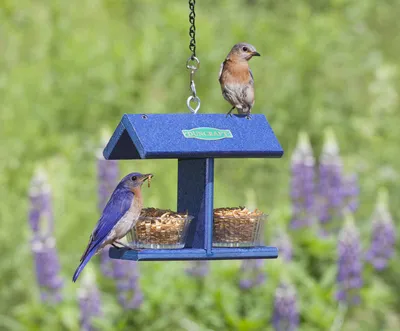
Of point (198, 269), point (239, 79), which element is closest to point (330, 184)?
point (198, 269)

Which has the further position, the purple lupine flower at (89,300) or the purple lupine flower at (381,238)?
the purple lupine flower at (381,238)

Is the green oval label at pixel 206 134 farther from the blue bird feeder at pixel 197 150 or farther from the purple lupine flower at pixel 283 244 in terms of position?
the purple lupine flower at pixel 283 244

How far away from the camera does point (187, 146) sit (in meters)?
4.37

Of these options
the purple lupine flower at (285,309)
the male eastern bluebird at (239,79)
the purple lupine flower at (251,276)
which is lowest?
the purple lupine flower at (285,309)

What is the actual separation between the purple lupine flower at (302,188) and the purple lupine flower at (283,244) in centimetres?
32

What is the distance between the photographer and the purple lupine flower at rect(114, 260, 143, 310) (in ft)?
23.6

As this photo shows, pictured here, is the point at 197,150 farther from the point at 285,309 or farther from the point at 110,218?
the point at 285,309

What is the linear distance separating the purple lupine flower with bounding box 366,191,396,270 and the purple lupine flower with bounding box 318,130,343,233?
1.51ft

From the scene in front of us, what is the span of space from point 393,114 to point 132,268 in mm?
4908

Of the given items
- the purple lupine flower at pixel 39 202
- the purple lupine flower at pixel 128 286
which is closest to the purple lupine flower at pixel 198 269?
the purple lupine flower at pixel 128 286

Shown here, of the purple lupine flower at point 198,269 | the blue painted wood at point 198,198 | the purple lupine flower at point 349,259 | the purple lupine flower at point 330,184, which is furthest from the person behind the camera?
the purple lupine flower at point 330,184

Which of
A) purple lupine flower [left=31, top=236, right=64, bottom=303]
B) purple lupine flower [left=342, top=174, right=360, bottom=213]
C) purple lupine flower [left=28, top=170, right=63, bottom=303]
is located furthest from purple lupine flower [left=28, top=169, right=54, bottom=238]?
purple lupine flower [left=342, top=174, right=360, bottom=213]

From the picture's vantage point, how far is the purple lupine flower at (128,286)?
7191mm

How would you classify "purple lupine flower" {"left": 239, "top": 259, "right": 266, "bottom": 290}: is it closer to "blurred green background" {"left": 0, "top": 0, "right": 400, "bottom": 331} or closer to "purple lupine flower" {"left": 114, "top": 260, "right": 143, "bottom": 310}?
"blurred green background" {"left": 0, "top": 0, "right": 400, "bottom": 331}
